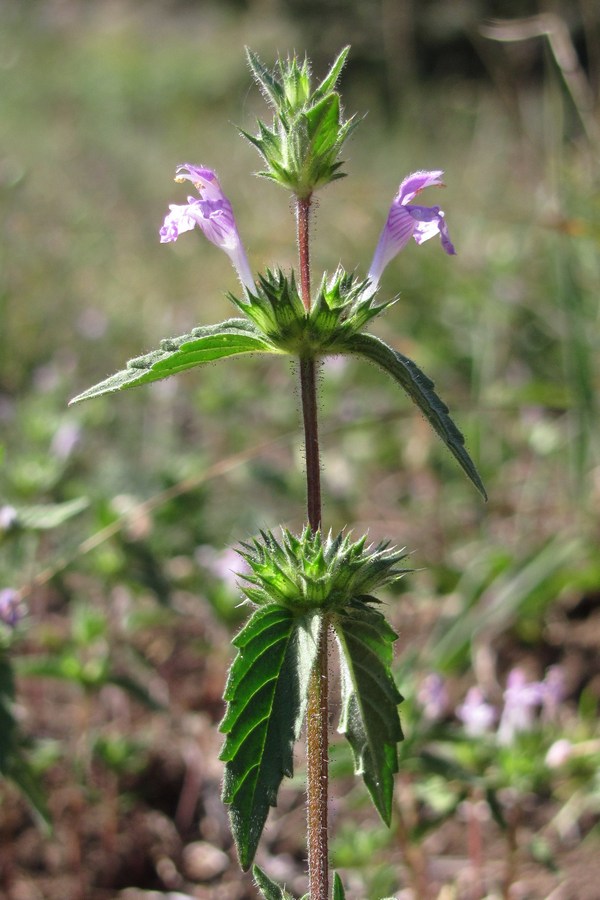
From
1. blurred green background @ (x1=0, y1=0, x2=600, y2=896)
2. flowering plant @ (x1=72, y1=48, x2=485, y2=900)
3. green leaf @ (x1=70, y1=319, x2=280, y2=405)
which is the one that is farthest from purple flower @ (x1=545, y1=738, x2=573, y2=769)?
green leaf @ (x1=70, y1=319, x2=280, y2=405)

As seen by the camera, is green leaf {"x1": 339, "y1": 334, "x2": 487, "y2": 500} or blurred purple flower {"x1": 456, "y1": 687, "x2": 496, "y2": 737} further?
blurred purple flower {"x1": 456, "y1": 687, "x2": 496, "y2": 737}

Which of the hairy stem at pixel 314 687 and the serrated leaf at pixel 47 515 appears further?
the serrated leaf at pixel 47 515

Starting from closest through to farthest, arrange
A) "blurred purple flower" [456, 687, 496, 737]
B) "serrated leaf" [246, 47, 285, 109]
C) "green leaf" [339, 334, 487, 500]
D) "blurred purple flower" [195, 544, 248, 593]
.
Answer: "green leaf" [339, 334, 487, 500] < "serrated leaf" [246, 47, 285, 109] < "blurred purple flower" [456, 687, 496, 737] < "blurred purple flower" [195, 544, 248, 593]

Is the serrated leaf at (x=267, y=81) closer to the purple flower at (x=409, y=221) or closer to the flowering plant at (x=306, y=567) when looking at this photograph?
the flowering plant at (x=306, y=567)

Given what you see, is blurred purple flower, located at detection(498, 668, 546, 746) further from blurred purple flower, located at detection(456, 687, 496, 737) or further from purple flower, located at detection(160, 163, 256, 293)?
purple flower, located at detection(160, 163, 256, 293)

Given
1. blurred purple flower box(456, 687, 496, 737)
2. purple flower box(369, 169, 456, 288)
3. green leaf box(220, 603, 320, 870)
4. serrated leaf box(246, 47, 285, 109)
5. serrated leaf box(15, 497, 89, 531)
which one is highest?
serrated leaf box(246, 47, 285, 109)

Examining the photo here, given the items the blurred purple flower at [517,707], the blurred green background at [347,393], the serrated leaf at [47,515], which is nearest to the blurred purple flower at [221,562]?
the blurred green background at [347,393]

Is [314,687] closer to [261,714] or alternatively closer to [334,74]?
[261,714]
